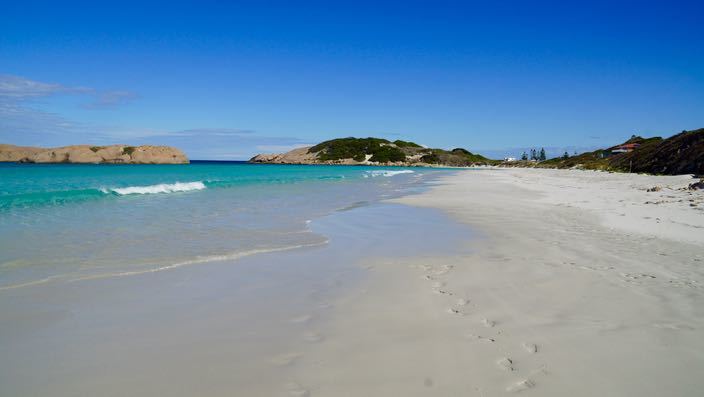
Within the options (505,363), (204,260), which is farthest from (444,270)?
(204,260)

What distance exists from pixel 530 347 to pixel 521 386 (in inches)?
26.0

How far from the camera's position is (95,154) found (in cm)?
10950

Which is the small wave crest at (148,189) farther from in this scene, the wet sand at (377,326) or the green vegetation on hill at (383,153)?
the green vegetation on hill at (383,153)

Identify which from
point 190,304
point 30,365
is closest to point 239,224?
point 190,304

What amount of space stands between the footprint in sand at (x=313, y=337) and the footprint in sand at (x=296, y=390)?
720 millimetres

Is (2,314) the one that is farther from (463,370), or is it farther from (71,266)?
(463,370)

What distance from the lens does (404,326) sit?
3.77m

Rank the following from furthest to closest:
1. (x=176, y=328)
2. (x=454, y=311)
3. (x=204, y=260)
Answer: (x=204, y=260) < (x=454, y=311) < (x=176, y=328)

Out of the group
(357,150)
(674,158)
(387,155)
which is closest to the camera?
(674,158)

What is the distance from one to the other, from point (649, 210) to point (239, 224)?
11.7m

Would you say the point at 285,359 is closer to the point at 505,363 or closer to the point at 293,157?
the point at 505,363

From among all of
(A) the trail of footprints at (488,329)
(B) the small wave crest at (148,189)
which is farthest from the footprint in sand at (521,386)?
(B) the small wave crest at (148,189)

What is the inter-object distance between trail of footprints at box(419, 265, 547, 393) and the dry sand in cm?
1

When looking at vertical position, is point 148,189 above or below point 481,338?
below
